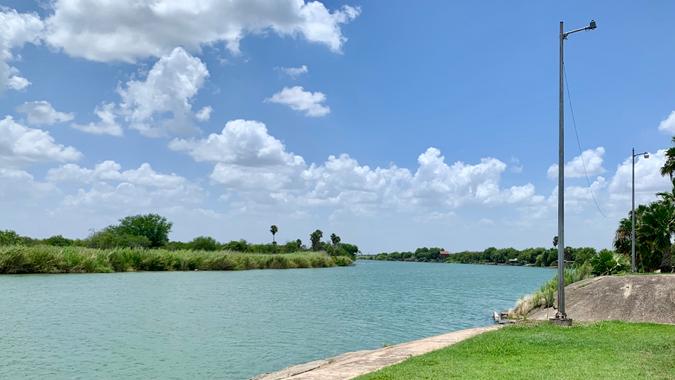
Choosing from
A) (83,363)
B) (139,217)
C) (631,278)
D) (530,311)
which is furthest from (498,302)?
(139,217)

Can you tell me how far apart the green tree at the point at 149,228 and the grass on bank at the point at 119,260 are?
34095 mm

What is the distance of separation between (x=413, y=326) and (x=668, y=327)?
13.7 meters

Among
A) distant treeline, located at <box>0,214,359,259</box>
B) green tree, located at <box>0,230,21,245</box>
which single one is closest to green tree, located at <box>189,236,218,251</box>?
distant treeline, located at <box>0,214,359,259</box>

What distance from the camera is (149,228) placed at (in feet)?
440

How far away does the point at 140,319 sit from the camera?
31359 mm

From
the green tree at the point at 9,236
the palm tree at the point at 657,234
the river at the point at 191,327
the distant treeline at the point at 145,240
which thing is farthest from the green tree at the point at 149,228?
the palm tree at the point at 657,234

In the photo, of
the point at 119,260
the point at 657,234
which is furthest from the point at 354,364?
the point at 119,260

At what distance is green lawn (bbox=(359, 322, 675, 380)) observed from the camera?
1171 cm

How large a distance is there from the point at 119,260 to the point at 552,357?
72.8 m

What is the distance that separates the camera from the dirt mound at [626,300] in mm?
22938

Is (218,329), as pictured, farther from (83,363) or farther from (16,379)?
(16,379)

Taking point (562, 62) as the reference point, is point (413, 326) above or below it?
below

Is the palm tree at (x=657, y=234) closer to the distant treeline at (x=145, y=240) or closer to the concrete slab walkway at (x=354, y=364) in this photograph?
the concrete slab walkway at (x=354, y=364)

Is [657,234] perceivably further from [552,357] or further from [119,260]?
[119,260]
